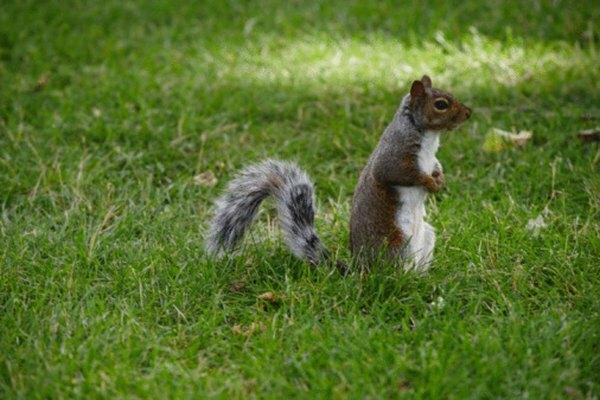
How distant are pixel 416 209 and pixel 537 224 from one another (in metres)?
0.62

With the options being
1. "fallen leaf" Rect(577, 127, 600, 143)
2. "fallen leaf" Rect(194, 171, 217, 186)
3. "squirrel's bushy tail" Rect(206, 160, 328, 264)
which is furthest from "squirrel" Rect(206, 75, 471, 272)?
"fallen leaf" Rect(577, 127, 600, 143)

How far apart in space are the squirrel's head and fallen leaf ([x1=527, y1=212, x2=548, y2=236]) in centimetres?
57

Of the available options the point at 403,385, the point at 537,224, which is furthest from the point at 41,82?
the point at 403,385

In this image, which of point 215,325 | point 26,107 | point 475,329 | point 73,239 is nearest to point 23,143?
point 26,107

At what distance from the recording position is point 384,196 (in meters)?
2.28

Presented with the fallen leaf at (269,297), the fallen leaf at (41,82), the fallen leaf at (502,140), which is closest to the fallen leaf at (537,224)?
the fallen leaf at (502,140)

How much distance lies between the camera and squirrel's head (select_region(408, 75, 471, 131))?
2295mm

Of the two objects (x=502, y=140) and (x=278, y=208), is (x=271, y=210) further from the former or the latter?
(x=502, y=140)

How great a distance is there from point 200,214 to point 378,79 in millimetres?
1570

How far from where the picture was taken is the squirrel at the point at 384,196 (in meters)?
2.27

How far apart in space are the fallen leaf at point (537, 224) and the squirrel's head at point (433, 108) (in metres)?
0.57

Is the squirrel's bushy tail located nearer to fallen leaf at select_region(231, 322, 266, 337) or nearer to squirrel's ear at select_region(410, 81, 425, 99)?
fallen leaf at select_region(231, 322, 266, 337)

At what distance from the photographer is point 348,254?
2559mm

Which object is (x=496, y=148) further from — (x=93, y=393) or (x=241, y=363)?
(x=93, y=393)
